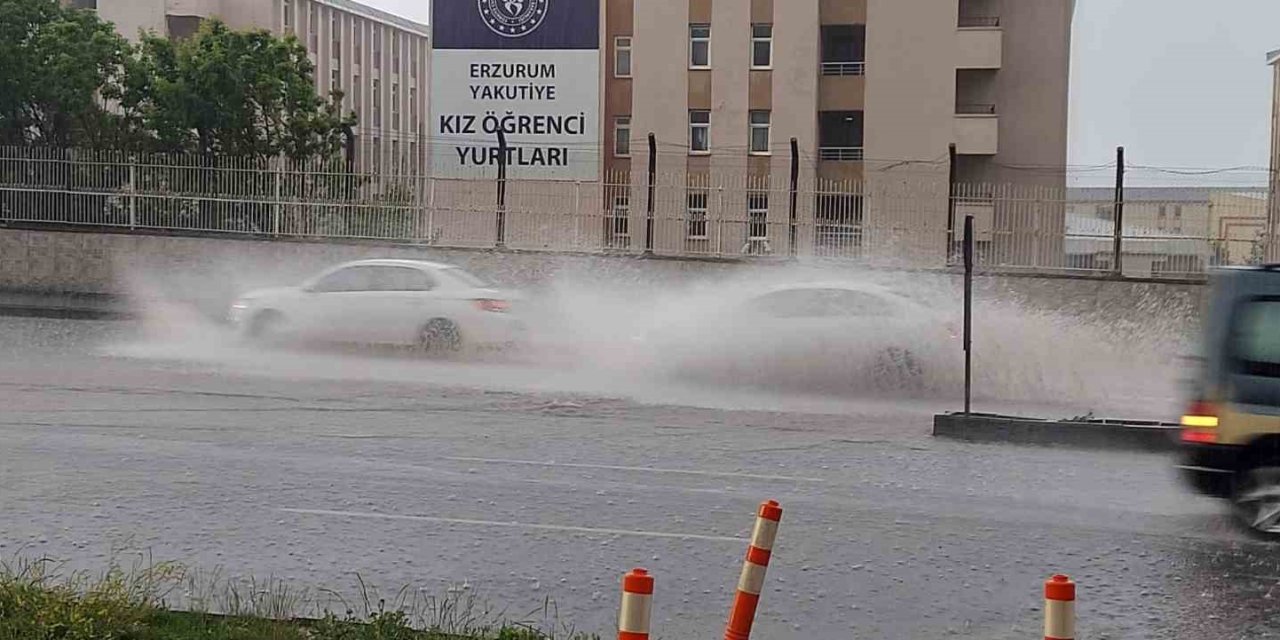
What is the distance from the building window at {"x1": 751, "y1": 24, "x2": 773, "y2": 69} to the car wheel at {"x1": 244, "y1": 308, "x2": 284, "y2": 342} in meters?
22.7

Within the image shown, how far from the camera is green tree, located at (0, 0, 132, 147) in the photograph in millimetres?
34656

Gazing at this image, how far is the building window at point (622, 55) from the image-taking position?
144ft

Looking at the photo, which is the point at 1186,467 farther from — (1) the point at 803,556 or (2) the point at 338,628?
(2) the point at 338,628

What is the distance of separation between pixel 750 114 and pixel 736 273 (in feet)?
54.9

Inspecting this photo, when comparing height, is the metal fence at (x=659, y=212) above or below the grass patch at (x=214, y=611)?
above

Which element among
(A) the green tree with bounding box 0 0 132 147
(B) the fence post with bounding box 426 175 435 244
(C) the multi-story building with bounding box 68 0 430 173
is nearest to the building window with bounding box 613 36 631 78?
(A) the green tree with bounding box 0 0 132 147

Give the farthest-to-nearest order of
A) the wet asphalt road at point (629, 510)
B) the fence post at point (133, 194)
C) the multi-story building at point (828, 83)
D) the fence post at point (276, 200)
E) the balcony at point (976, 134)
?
the multi-story building at point (828, 83) < the balcony at point (976, 134) < the fence post at point (133, 194) < the fence post at point (276, 200) < the wet asphalt road at point (629, 510)

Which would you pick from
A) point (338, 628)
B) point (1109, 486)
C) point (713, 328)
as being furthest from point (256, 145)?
point (338, 628)

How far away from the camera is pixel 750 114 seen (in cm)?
4291

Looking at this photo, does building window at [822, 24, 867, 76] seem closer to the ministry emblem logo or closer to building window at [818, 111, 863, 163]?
building window at [818, 111, 863, 163]

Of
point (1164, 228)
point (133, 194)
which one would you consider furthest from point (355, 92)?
point (1164, 228)

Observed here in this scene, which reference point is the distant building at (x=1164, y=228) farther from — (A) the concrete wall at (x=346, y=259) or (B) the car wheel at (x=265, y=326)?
(B) the car wheel at (x=265, y=326)

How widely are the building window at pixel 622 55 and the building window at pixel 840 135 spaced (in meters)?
5.62

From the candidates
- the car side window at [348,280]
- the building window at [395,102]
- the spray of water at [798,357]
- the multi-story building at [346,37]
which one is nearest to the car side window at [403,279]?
the car side window at [348,280]
